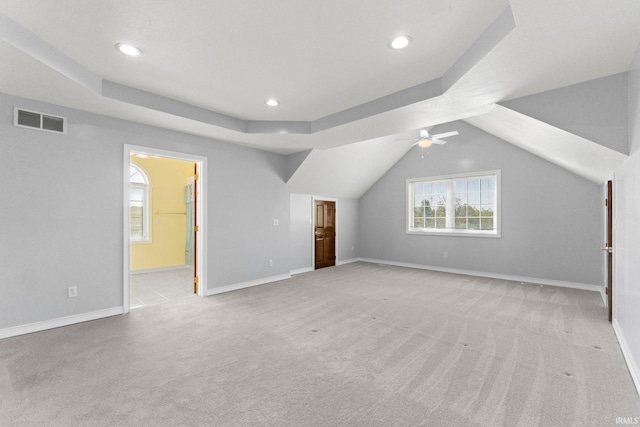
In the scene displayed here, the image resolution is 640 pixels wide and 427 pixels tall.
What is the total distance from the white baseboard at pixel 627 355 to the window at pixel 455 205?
3047 millimetres

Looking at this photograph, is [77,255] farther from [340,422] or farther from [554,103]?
[554,103]

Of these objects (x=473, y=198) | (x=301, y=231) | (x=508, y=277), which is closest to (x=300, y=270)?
(x=301, y=231)

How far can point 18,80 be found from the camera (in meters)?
2.70

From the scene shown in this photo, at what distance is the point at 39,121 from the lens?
10.6ft

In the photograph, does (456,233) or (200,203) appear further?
(456,233)

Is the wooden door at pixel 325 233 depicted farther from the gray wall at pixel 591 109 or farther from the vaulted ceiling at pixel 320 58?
the gray wall at pixel 591 109

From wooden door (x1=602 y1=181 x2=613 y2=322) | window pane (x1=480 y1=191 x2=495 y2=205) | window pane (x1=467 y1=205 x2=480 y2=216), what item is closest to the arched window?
window pane (x1=467 y1=205 x2=480 y2=216)

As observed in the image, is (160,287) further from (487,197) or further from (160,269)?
(487,197)

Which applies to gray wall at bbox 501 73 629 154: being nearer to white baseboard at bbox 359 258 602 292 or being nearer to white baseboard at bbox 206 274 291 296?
white baseboard at bbox 359 258 602 292

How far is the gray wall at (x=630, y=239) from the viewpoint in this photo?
222 cm

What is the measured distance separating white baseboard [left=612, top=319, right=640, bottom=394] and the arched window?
7.99 metres

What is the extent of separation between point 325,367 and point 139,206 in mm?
6276

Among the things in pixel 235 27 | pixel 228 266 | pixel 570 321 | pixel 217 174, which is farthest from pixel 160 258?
pixel 570 321

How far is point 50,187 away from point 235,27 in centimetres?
296
